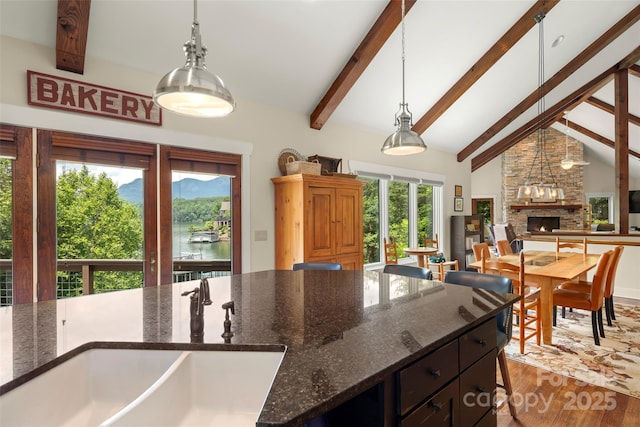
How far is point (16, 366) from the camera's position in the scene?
0.95 m

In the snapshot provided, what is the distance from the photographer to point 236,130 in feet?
11.8

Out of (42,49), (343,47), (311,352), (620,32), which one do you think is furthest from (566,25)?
(42,49)

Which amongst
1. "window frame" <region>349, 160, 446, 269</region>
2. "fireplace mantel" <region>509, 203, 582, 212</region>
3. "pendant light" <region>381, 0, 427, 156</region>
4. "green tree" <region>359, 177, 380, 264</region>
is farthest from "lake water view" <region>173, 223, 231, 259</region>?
"fireplace mantel" <region>509, 203, 582, 212</region>

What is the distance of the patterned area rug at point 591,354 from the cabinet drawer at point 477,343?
1.79 m

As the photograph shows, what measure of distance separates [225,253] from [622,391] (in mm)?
3465

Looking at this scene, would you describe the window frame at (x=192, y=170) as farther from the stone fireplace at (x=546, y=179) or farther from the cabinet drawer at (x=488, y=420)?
the stone fireplace at (x=546, y=179)

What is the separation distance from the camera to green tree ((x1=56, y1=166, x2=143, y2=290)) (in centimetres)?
269

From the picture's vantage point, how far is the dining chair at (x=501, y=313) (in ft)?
6.39

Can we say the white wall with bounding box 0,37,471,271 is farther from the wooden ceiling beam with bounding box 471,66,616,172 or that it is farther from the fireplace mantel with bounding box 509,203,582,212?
the fireplace mantel with bounding box 509,203,582,212

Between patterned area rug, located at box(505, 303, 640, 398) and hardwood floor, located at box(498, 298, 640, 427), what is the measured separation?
0.47ft

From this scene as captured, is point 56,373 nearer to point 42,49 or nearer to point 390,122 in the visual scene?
point 42,49

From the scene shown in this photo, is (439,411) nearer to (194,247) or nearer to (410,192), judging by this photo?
(194,247)

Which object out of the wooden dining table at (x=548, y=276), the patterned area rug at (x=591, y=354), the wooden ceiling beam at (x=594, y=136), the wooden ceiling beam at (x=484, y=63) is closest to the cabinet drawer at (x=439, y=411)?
the patterned area rug at (x=591, y=354)

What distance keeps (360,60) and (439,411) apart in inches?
128
